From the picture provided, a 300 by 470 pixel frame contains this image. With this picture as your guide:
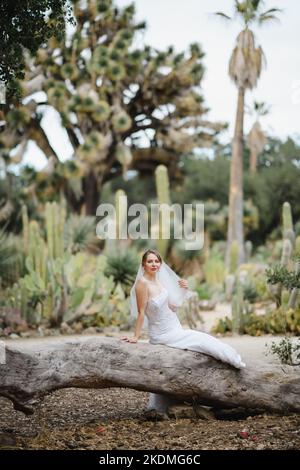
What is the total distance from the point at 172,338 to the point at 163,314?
202mm

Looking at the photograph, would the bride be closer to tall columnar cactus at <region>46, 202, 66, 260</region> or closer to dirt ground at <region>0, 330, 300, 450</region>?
dirt ground at <region>0, 330, 300, 450</region>

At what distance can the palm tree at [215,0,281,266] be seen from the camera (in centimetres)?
2155

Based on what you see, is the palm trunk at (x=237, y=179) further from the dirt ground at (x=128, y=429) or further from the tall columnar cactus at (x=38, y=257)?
the dirt ground at (x=128, y=429)

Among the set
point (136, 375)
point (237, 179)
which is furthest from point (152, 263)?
point (237, 179)

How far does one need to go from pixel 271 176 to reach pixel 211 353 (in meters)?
26.1

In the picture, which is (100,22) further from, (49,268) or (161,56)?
(49,268)

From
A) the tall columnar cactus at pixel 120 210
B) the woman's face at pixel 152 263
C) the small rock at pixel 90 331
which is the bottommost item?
the small rock at pixel 90 331

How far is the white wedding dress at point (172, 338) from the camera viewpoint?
5.23 metres

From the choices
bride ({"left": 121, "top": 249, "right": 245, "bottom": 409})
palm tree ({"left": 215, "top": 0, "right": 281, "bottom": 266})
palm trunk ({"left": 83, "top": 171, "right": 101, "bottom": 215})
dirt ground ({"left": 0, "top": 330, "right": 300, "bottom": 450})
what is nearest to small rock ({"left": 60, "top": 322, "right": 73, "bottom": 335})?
dirt ground ({"left": 0, "top": 330, "right": 300, "bottom": 450})

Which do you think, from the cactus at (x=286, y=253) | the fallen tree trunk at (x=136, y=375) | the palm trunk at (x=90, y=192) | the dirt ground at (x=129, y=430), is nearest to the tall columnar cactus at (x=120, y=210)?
the cactus at (x=286, y=253)

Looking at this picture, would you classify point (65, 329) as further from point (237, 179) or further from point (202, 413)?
point (237, 179)

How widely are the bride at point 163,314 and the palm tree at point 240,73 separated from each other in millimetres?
15640

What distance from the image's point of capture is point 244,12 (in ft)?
70.8

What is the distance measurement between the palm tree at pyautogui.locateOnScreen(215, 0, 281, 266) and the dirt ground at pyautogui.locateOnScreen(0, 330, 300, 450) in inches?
611
